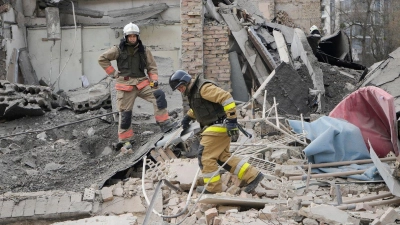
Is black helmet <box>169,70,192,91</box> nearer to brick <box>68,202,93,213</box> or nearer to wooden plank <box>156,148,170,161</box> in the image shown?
brick <box>68,202,93,213</box>

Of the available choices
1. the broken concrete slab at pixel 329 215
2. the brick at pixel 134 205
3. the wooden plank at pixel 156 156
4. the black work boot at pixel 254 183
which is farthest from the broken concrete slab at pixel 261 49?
the broken concrete slab at pixel 329 215

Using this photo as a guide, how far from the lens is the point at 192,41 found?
33.3 feet

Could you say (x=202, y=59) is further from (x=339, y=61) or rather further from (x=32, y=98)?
(x=339, y=61)

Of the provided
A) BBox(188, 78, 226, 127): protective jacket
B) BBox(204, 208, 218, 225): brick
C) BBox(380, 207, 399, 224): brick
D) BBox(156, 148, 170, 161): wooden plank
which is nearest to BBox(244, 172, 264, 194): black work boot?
BBox(188, 78, 226, 127): protective jacket

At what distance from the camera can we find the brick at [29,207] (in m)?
5.70

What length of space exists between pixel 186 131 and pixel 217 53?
12.0 feet

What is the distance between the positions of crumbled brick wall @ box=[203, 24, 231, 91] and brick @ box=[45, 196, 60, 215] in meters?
5.12

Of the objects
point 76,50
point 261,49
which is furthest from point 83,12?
point 261,49

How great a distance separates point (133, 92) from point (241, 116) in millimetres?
1821

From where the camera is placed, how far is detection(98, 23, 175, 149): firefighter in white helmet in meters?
7.80

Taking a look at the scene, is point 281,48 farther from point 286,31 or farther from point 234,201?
point 234,201

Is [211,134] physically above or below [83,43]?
below

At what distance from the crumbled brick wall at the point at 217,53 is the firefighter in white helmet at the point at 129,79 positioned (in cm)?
264

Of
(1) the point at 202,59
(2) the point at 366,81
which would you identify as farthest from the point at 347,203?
(1) the point at 202,59
